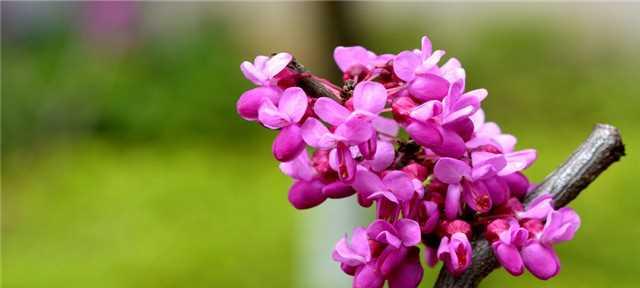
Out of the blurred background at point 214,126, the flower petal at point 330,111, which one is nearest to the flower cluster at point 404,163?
the flower petal at point 330,111

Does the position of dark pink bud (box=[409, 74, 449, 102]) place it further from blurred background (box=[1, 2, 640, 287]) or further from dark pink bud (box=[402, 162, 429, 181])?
blurred background (box=[1, 2, 640, 287])

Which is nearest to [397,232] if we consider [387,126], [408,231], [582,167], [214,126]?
[408,231]

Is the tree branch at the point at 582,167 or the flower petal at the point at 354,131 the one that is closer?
A: the flower petal at the point at 354,131

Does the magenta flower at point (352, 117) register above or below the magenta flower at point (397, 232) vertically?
above

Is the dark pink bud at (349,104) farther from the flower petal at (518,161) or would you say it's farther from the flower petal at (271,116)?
the flower petal at (518,161)

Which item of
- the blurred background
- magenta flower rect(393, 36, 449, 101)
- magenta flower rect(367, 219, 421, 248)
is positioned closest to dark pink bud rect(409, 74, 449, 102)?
magenta flower rect(393, 36, 449, 101)

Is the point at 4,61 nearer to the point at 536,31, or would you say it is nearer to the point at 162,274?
the point at 162,274

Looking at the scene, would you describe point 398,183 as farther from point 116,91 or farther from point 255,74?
point 116,91

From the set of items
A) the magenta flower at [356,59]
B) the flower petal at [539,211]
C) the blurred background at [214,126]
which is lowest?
the blurred background at [214,126]

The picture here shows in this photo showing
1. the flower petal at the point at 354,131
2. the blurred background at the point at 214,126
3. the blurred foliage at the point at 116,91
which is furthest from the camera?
the blurred foliage at the point at 116,91

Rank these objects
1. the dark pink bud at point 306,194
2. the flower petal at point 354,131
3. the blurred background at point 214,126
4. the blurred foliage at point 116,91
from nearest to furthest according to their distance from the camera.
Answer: the flower petal at point 354,131, the dark pink bud at point 306,194, the blurred background at point 214,126, the blurred foliage at point 116,91
